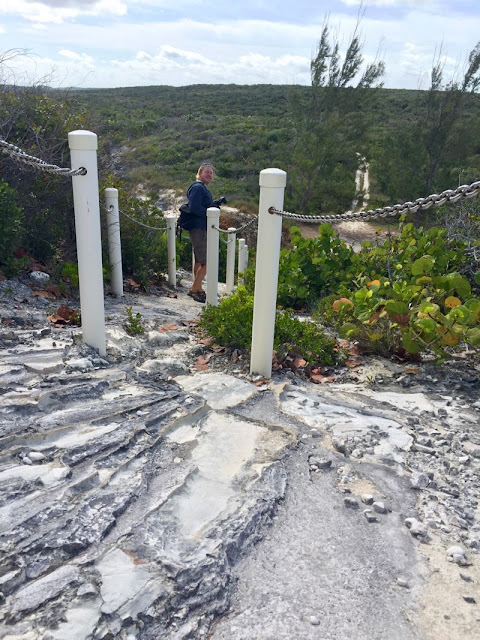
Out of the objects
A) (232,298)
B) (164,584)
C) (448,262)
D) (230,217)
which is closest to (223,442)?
(164,584)

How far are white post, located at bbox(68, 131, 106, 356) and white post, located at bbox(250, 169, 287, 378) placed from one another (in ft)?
3.03

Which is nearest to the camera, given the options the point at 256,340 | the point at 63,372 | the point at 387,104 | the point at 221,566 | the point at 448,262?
the point at 221,566

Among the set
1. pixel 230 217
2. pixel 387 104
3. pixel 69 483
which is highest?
pixel 387 104

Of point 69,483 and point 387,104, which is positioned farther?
point 387,104

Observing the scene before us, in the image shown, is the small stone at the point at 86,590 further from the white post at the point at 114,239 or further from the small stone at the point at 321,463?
the white post at the point at 114,239

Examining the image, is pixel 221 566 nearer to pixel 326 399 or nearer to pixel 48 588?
pixel 48 588

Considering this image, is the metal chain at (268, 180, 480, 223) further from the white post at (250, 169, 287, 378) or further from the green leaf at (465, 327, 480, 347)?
the green leaf at (465, 327, 480, 347)

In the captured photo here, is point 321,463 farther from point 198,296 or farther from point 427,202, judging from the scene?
point 198,296

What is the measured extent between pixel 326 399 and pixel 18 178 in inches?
169

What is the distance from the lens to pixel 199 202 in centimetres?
673

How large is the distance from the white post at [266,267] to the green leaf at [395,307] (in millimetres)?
781

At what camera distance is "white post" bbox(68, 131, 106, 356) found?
3.05 m

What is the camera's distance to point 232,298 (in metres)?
A: 4.18

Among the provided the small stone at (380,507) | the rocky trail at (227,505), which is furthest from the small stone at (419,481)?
the small stone at (380,507)
